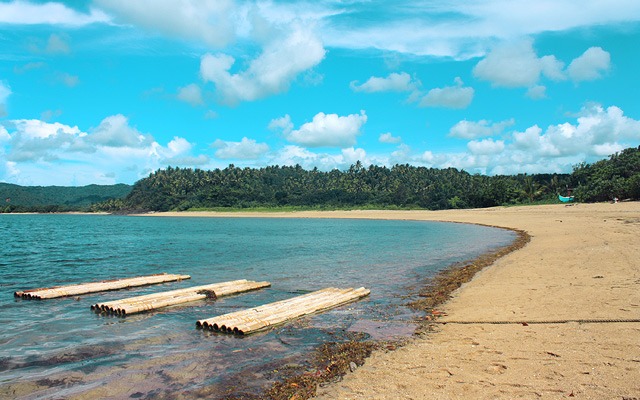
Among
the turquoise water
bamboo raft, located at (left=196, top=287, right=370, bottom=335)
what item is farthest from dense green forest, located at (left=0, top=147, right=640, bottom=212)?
bamboo raft, located at (left=196, top=287, right=370, bottom=335)

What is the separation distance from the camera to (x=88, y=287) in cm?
1688

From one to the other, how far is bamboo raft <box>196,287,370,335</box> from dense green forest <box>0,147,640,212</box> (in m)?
68.1

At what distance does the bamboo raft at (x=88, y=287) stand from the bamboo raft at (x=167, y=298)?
306cm

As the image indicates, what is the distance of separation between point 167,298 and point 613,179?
79.7 meters

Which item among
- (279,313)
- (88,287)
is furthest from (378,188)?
(279,313)

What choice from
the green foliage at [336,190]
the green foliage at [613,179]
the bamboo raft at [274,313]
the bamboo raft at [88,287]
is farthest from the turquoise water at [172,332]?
the green foliage at [336,190]

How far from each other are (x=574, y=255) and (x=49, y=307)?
21921mm

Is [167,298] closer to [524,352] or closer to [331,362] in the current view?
[331,362]

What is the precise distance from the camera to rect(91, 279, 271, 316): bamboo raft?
43.0 ft

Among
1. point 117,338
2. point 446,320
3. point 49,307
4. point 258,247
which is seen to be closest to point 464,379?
point 446,320

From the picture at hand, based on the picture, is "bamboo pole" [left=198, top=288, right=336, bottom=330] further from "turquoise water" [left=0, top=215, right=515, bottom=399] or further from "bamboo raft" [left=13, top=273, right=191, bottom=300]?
"bamboo raft" [left=13, top=273, right=191, bottom=300]

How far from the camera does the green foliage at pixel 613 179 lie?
6581 cm

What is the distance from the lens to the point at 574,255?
2042 cm

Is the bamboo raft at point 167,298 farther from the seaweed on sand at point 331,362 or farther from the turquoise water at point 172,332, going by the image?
the seaweed on sand at point 331,362
